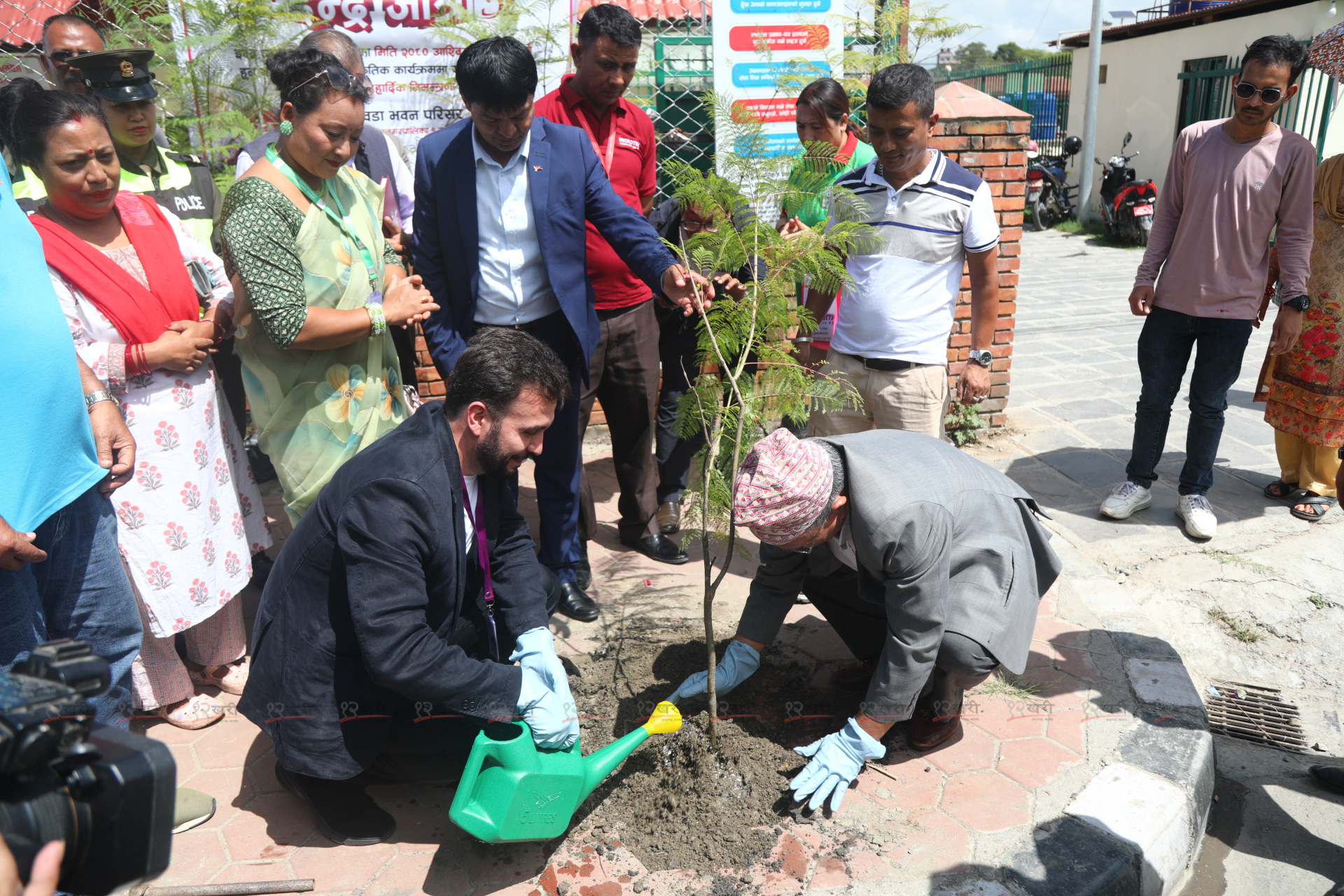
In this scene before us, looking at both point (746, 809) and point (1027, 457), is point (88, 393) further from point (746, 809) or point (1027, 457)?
point (1027, 457)

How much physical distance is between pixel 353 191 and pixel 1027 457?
12.5 ft

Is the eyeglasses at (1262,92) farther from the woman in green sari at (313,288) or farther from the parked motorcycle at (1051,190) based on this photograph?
the parked motorcycle at (1051,190)

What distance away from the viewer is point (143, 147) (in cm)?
337

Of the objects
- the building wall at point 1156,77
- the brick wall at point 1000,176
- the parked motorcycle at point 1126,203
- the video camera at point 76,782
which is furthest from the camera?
the parked motorcycle at point 1126,203

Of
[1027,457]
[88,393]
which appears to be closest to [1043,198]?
[1027,457]

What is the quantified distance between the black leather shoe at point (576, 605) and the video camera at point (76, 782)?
2.34 metres

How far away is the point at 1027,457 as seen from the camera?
5.08 metres

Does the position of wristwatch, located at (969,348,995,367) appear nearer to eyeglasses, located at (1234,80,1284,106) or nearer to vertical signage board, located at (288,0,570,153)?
eyeglasses, located at (1234,80,1284,106)

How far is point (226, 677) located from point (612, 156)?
2.48m

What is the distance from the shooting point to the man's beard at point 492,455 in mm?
2281

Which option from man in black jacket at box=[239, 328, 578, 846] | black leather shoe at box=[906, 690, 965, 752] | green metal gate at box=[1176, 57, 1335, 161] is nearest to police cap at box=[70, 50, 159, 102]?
man in black jacket at box=[239, 328, 578, 846]

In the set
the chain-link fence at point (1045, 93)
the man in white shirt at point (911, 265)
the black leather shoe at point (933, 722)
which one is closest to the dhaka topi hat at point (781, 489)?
the black leather shoe at point (933, 722)

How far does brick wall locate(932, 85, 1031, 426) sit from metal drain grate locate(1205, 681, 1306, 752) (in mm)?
2057

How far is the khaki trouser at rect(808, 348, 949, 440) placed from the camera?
10.8 ft
